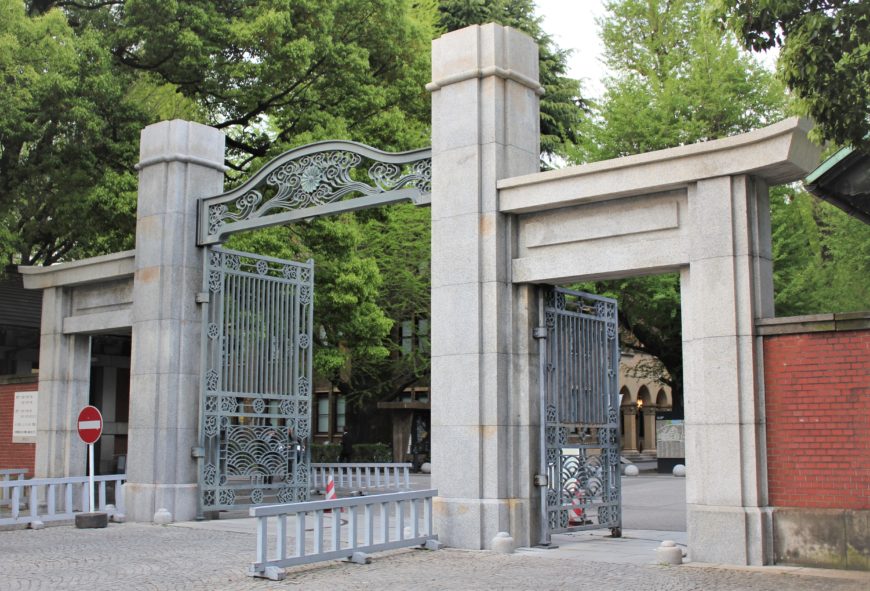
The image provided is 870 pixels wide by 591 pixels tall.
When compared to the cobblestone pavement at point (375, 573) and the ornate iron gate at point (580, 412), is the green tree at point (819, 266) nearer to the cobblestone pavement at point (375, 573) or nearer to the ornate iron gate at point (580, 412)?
Answer: the ornate iron gate at point (580, 412)

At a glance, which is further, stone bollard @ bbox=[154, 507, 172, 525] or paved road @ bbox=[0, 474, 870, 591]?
stone bollard @ bbox=[154, 507, 172, 525]

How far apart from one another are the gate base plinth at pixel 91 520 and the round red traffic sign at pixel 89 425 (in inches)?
57.1

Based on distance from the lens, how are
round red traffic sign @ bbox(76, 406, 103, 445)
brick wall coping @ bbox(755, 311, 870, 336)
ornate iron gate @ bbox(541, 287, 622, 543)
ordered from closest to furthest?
brick wall coping @ bbox(755, 311, 870, 336)
ornate iron gate @ bbox(541, 287, 622, 543)
round red traffic sign @ bbox(76, 406, 103, 445)

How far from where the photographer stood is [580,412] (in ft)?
42.9

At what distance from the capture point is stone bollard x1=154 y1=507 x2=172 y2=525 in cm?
1566

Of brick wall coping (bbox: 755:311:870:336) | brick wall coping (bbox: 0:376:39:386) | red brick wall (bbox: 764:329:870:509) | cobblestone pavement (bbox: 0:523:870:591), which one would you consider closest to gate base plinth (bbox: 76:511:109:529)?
cobblestone pavement (bbox: 0:523:870:591)

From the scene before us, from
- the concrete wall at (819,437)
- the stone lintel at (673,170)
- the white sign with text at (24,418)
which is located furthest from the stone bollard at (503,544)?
the white sign with text at (24,418)

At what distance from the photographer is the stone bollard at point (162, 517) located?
15656 millimetres

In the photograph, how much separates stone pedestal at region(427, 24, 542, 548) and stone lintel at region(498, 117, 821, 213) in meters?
0.56

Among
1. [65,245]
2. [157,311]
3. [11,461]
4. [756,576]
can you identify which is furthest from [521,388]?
[65,245]

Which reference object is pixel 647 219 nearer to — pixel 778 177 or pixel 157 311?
pixel 778 177

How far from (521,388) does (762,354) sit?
10.2ft

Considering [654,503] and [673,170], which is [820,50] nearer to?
[673,170]

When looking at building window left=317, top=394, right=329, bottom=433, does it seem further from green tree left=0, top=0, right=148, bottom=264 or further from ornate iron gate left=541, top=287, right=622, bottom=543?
ornate iron gate left=541, top=287, right=622, bottom=543
